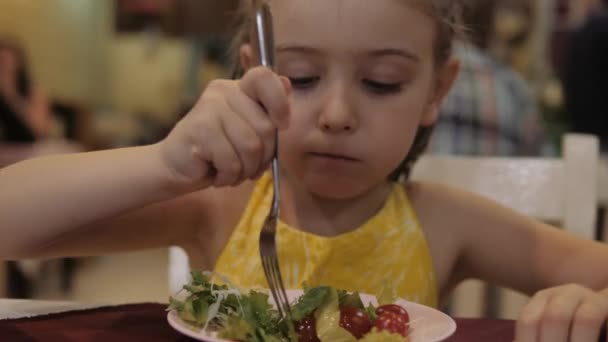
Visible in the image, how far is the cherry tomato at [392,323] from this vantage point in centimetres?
71

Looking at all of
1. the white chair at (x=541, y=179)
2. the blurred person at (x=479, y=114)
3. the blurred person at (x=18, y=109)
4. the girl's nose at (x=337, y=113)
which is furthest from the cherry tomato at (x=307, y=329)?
the blurred person at (x=18, y=109)

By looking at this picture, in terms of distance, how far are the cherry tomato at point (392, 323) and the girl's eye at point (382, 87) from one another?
1.25ft

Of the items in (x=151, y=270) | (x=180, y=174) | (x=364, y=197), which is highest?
(x=180, y=174)

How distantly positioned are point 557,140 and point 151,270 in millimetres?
2145

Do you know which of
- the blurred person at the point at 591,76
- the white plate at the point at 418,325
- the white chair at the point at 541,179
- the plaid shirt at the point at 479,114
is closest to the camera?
the white plate at the point at 418,325

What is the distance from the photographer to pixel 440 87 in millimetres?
1215

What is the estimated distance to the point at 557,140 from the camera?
3711 mm

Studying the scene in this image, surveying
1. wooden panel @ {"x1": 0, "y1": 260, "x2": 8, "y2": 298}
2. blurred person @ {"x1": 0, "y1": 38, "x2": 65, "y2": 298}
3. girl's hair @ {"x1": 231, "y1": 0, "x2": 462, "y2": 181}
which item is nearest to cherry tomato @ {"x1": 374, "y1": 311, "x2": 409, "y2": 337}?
girl's hair @ {"x1": 231, "y1": 0, "x2": 462, "y2": 181}

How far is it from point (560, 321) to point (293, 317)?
25 centimetres

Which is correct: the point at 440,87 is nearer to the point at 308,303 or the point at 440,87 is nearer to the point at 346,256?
the point at 346,256

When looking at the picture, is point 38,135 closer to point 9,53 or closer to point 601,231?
point 9,53

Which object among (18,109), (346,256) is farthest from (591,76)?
(18,109)

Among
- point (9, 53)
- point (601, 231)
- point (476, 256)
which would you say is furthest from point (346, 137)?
point (9, 53)

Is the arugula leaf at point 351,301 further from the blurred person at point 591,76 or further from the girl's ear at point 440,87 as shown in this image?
the blurred person at point 591,76
